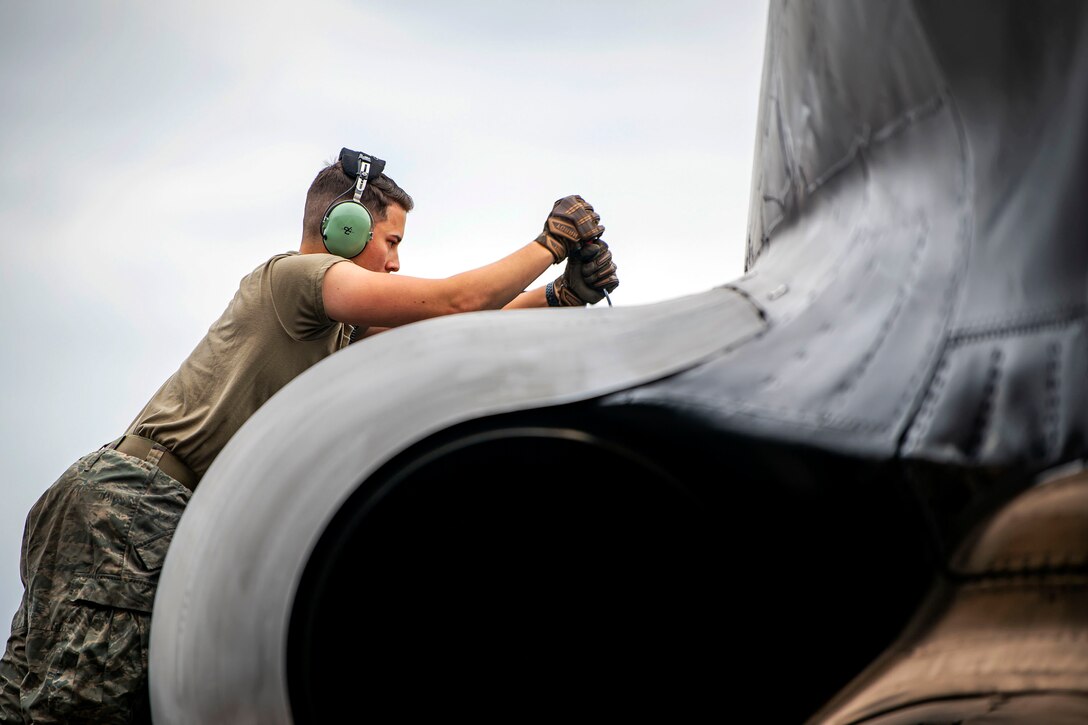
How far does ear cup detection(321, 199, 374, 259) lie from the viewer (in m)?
2.84

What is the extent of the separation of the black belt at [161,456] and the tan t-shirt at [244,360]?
16 millimetres

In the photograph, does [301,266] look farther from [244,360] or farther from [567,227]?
[567,227]

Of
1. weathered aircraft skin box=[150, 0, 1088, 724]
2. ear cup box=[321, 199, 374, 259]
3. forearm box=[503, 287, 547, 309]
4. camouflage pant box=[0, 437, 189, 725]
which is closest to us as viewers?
weathered aircraft skin box=[150, 0, 1088, 724]

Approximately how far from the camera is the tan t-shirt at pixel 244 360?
246cm

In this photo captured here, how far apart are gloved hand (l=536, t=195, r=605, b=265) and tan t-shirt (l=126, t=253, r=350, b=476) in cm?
58

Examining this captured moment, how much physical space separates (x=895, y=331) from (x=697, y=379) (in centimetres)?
29

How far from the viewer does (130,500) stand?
229 cm

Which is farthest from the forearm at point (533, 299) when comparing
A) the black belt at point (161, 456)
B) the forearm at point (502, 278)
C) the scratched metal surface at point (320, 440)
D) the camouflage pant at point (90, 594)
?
the scratched metal surface at point (320, 440)

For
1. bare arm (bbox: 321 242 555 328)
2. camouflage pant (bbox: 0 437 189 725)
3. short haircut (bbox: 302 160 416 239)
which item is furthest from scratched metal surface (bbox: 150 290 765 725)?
short haircut (bbox: 302 160 416 239)

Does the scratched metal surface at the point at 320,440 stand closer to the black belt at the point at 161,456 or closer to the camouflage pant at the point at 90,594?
the camouflage pant at the point at 90,594

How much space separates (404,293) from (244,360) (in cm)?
43

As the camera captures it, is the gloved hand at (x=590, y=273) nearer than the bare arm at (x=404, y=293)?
No

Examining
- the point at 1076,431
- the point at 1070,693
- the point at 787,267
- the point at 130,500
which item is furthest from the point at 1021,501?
the point at 130,500

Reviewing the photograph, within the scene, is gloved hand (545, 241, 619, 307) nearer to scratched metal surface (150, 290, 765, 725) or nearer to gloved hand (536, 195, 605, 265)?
gloved hand (536, 195, 605, 265)
